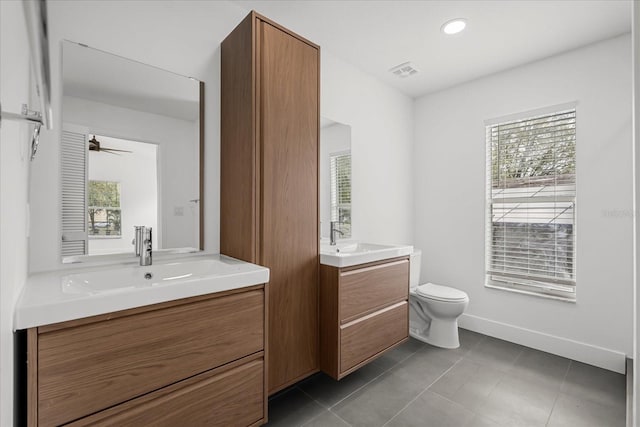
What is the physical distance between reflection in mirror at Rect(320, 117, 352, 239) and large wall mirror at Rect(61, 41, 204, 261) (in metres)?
1.02

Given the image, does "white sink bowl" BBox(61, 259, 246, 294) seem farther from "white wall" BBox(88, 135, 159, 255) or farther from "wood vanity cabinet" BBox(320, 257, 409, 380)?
"wood vanity cabinet" BBox(320, 257, 409, 380)

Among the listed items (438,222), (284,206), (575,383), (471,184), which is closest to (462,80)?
(471,184)

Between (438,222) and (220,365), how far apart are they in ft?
8.72

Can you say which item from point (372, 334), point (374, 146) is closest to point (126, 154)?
point (372, 334)

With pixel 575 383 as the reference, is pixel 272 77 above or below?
above

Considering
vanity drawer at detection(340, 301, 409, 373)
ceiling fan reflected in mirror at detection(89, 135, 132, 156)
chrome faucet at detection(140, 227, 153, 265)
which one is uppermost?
ceiling fan reflected in mirror at detection(89, 135, 132, 156)

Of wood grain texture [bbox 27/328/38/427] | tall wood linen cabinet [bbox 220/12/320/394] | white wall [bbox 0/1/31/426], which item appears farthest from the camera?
tall wood linen cabinet [bbox 220/12/320/394]

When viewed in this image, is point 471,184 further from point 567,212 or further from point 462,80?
point 462,80

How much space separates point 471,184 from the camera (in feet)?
9.82

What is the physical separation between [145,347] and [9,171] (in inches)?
27.5

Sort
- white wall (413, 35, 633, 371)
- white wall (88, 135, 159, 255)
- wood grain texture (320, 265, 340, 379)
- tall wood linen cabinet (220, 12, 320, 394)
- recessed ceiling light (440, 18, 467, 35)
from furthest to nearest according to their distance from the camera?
white wall (413, 35, 633, 371)
recessed ceiling light (440, 18, 467, 35)
wood grain texture (320, 265, 340, 379)
tall wood linen cabinet (220, 12, 320, 394)
white wall (88, 135, 159, 255)

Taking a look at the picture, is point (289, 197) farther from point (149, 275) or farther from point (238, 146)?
point (149, 275)

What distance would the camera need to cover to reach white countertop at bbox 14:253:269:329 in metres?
0.91

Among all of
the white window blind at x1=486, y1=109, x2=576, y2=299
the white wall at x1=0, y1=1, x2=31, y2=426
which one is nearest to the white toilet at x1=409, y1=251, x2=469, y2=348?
the white window blind at x1=486, y1=109, x2=576, y2=299
